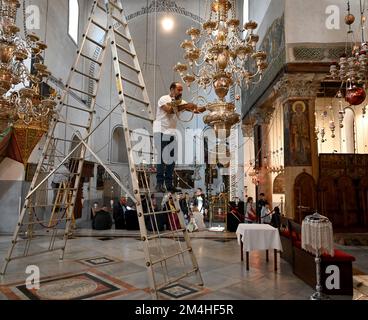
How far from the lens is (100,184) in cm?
1642

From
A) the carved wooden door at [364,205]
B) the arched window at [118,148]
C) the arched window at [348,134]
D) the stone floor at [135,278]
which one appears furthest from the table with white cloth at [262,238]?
the arched window at [118,148]

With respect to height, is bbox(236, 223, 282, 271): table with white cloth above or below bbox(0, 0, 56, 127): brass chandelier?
below

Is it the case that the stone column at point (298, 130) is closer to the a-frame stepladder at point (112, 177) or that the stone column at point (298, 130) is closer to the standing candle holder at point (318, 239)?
the a-frame stepladder at point (112, 177)

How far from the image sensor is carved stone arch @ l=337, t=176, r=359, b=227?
9.39 m

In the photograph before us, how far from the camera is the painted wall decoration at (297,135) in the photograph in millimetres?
8695

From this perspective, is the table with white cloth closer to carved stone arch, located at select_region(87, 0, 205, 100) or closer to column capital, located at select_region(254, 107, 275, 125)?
column capital, located at select_region(254, 107, 275, 125)

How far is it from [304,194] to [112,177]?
247 inches

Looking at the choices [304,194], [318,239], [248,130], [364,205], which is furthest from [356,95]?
[248,130]

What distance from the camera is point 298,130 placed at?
8.80 meters

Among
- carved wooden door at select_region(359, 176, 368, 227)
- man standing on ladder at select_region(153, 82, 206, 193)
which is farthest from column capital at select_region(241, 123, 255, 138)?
man standing on ladder at select_region(153, 82, 206, 193)

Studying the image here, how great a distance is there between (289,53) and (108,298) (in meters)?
7.82

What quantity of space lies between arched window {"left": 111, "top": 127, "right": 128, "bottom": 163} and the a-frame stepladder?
3920 mm

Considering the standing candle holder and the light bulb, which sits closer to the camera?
the standing candle holder

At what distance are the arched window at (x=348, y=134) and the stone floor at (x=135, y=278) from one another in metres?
8.33
